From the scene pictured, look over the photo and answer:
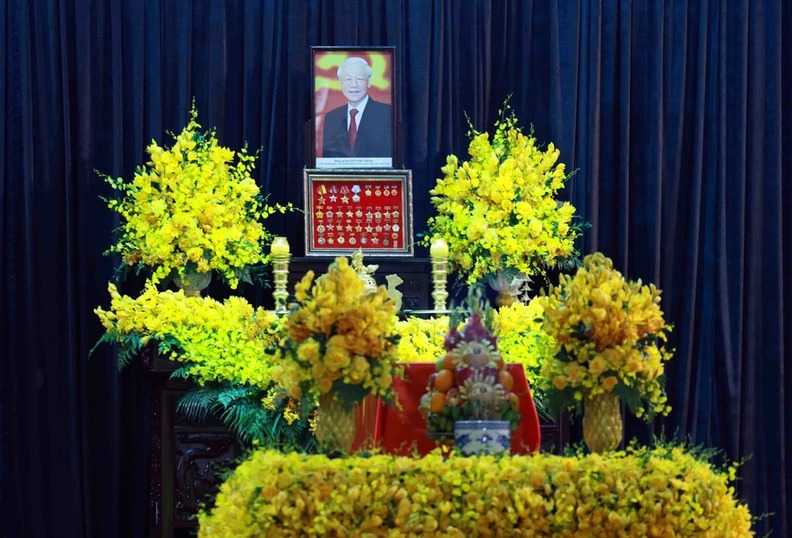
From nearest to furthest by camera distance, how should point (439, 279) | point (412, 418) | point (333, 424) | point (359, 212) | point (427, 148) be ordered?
point (333, 424)
point (412, 418)
point (439, 279)
point (359, 212)
point (427, 148)

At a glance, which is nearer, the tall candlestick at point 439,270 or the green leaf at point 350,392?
the green leaf at point 350,392

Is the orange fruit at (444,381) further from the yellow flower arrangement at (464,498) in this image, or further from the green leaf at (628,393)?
the green leaf at (628,393)

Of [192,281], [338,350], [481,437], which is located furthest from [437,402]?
[192,281]

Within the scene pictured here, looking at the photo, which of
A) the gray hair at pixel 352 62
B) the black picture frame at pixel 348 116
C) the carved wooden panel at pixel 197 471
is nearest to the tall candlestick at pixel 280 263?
the black picture frame at pixel 348 116

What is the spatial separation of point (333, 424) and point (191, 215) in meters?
1.79

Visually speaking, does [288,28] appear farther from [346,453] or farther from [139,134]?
[346,453]

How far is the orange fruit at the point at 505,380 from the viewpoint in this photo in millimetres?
2816

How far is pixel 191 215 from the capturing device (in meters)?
4.36

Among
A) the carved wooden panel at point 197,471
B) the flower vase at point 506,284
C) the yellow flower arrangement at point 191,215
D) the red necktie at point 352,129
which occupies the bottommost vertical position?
the carved wooden panel at point 197,471

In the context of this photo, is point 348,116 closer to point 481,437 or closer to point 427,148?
point 427,148

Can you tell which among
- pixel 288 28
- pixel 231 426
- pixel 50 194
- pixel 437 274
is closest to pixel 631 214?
pixel 437 274

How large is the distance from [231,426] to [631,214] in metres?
2.03

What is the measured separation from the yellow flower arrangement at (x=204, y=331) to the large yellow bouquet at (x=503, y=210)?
850mm

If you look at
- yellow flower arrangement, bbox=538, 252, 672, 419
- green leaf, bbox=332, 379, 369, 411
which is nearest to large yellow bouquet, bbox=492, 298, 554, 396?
yellow flower arrangement, bbox=538, 252, 672, 419
